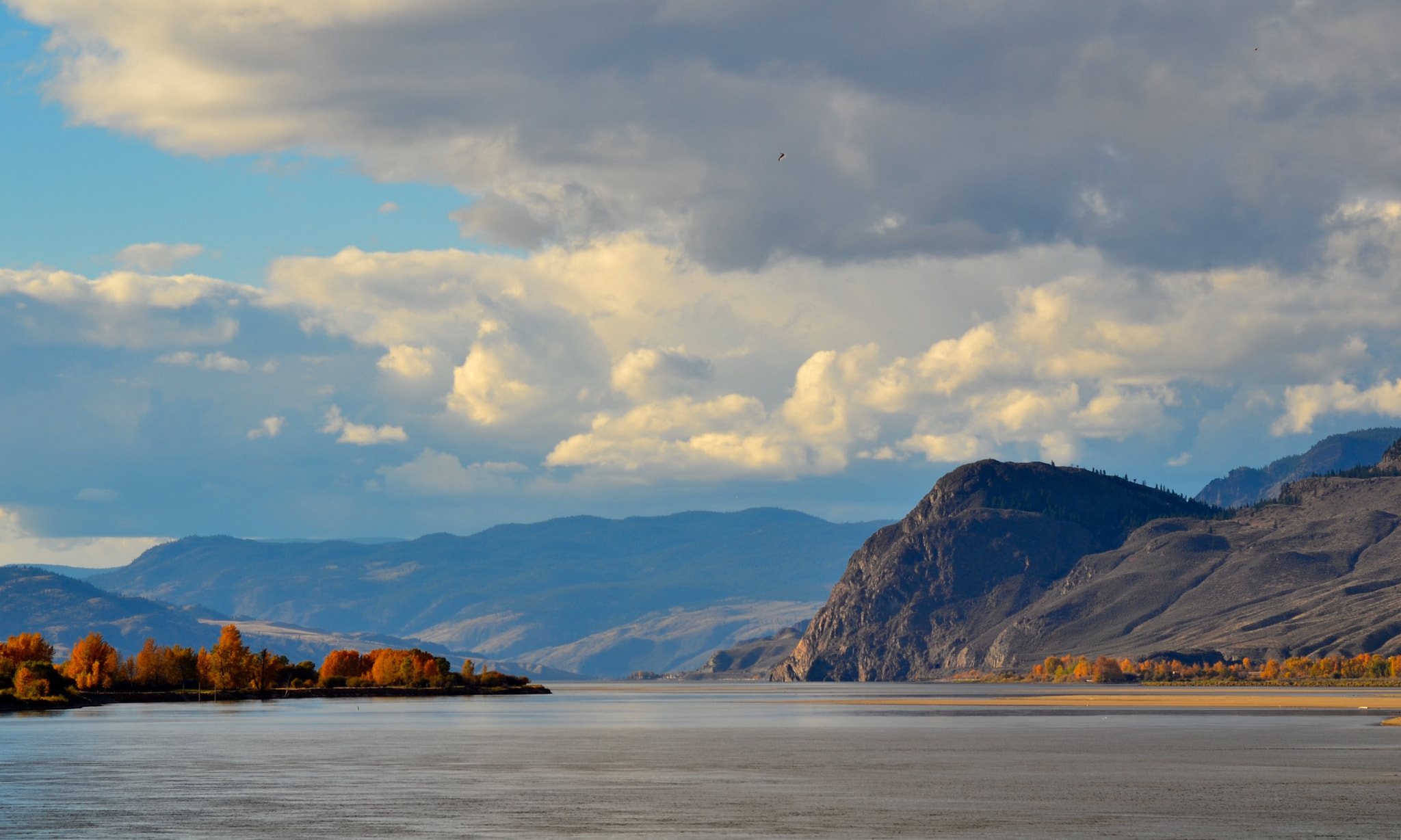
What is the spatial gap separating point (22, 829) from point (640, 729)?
117m

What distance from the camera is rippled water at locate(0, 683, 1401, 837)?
71875 mm

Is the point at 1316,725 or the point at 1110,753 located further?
the point at 1316,725

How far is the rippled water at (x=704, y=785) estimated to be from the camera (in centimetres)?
7188

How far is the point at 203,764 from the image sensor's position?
363 feet

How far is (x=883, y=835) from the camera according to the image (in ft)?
226

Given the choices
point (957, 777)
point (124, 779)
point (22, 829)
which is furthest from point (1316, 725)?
point (22, 829)

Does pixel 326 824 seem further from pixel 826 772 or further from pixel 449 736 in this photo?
pixel 449 736

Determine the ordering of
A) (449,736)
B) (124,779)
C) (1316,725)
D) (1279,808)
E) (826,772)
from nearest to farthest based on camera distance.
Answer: (1279,808) < (124,779) < (826,772) < (449,736) < (1316,725)

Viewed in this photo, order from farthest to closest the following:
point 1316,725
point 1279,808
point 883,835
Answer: point 1316,725
point 1279,808
point 883,835

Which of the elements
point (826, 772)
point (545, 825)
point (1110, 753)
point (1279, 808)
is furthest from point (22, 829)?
point (1110, 753)

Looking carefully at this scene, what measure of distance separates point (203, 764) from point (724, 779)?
41.6 metres

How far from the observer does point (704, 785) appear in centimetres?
9519

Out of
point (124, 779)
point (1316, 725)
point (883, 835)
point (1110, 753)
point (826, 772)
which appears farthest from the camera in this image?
Answer: point (1316, 725)

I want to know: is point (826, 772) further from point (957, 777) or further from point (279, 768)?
point (279, 768)
